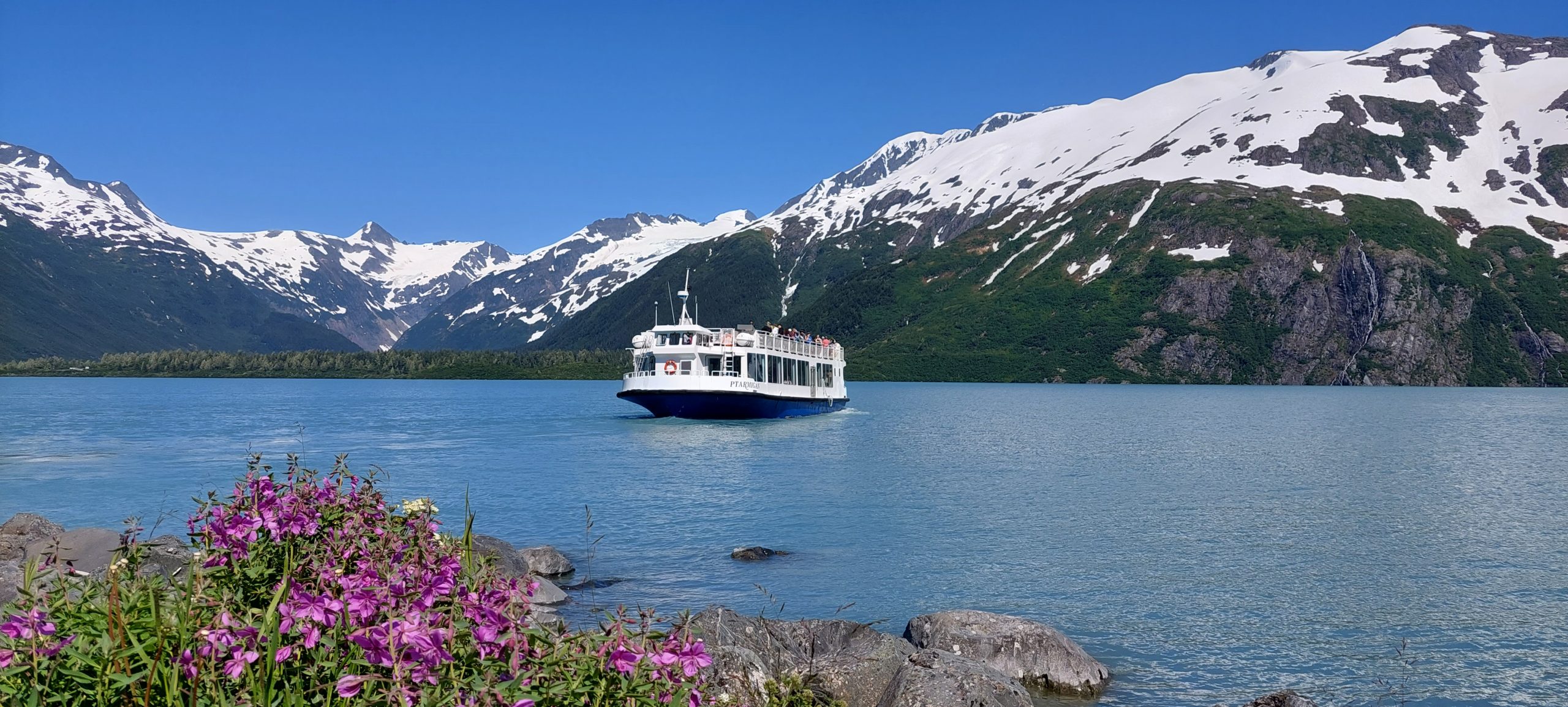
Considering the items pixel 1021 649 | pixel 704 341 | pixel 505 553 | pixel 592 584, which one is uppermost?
pixel 704 341

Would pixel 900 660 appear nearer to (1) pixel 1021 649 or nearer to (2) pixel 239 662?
(1) pixel 1021 649

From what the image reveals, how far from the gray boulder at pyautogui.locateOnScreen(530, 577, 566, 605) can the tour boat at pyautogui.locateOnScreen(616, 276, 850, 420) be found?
64.8 metres

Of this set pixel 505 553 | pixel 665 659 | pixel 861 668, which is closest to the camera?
pixel 665 659

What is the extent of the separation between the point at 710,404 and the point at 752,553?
6245cm

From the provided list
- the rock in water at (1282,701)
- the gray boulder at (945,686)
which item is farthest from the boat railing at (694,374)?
the gray boulder at (945,686)

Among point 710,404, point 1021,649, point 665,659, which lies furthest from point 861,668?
point 710,404

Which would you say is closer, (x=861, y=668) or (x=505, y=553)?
(x=861, y=668)

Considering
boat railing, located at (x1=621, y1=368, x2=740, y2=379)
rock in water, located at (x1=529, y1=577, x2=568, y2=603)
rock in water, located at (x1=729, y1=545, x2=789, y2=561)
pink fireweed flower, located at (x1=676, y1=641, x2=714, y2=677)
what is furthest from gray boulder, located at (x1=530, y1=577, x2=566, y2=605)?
→ boat railing, located at (x1=621, y1=368, x2=740, y2=379)

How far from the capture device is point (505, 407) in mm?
150375

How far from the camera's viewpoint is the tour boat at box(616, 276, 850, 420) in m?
94.7

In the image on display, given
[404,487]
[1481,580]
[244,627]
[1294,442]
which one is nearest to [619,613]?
[244,627]

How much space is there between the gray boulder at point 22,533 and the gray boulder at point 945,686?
84.3 feet

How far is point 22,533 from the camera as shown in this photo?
33.8m

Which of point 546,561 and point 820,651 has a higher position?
point 820,651
